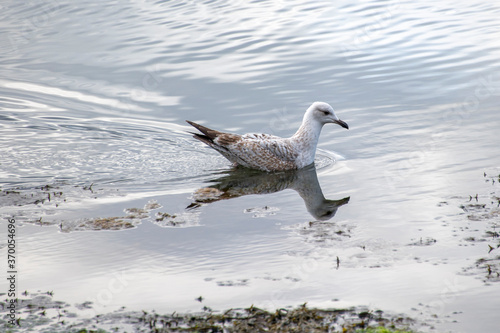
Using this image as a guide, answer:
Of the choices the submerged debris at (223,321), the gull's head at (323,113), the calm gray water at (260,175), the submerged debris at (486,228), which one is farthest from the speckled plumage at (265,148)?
the submerged debris at (223,321)

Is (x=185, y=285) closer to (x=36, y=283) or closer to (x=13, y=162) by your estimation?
(x=36, y=283)

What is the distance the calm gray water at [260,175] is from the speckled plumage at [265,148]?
0.29 metres

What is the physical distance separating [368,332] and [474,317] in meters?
1.18

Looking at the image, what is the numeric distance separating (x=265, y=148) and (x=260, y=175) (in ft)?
1.62

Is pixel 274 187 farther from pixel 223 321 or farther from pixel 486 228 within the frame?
pixel 223 321

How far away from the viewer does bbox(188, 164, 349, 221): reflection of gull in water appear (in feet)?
34.1

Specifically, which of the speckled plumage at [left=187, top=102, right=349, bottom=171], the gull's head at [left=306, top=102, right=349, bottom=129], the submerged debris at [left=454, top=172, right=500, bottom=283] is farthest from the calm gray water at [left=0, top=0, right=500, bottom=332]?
the gull's head at [left=306, top=102, right=349, bottom=129]

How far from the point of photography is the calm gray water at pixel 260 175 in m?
7.65

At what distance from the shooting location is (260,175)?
12539 mm

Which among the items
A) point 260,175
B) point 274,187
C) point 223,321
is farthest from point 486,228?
point 260,175

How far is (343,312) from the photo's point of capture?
6.67 meters

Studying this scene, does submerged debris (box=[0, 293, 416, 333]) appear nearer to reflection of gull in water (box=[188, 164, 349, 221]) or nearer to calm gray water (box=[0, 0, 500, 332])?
calm gray water (box=[0, 0, 500, 332])

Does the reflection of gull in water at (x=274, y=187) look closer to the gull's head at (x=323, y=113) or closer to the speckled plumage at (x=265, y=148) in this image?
the speckled plumage at (x=265, y=148)

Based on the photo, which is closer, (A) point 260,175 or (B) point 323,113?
(A) point 260,175
